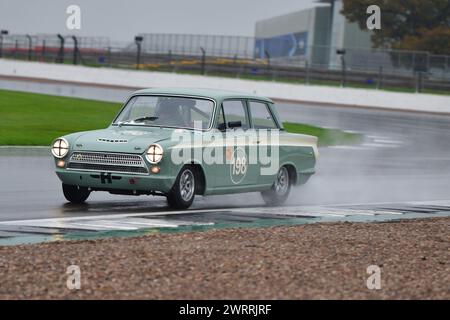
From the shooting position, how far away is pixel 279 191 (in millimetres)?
15109

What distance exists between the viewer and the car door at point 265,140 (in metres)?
14.6

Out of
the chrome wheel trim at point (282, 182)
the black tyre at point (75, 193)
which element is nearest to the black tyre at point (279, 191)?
the chrome wheel trim at point (282, 182)

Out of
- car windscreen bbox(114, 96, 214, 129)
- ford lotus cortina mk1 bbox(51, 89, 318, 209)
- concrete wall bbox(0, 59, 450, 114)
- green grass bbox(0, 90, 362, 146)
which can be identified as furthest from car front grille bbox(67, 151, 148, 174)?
concrete wall bbox(0, 59, 450, 114)

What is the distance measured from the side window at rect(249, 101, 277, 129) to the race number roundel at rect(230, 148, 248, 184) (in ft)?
2.31

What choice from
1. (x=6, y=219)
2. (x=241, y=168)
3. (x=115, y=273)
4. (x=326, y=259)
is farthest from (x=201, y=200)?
(x=115, y=273)

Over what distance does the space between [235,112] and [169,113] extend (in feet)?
3.39

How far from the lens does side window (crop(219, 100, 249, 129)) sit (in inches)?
559

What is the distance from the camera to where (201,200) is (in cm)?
1490

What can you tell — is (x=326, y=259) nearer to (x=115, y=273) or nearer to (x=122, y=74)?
(x=115, y=273)

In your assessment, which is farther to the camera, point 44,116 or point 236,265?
point 44,116

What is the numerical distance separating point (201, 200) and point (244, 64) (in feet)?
129

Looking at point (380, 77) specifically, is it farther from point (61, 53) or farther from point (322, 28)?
point (322, 28)

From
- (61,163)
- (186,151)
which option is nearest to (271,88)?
(186,151)

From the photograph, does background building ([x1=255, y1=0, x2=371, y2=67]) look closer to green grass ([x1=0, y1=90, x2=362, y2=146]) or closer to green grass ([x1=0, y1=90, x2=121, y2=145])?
green grass ([x1=0, y1=90, x2=121, y2=145])
